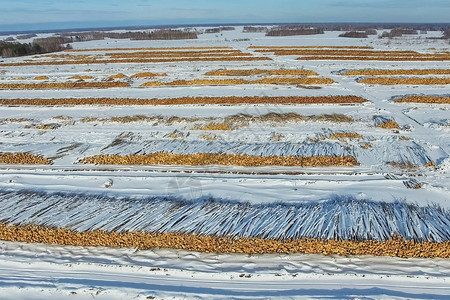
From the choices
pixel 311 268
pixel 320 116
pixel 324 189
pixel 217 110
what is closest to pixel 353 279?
pixel 311 268

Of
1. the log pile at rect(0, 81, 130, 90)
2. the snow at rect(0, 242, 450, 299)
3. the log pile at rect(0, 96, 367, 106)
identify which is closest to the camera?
the snow at rect(0, 242, 450, 299)

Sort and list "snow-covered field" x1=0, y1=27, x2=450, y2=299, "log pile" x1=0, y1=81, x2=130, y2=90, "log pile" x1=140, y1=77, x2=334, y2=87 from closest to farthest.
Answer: "snow-covered field" x1=0, y1=27, x2=450, y2=299, "log pile" x1=140, y1=77, x2=334, y2=87, "log pile" x1=0, y1=81, x2=130, y2=90

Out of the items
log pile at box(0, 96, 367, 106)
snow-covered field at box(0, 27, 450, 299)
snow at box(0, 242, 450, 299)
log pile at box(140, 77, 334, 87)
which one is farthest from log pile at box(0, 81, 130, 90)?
snow at box(0, 242, 450, 299)

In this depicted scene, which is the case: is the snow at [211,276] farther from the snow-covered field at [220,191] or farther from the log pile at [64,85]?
the log pile at [64,85]

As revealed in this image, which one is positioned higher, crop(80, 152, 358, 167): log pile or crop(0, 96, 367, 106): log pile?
crop(0, 96, 367, 106): log pile

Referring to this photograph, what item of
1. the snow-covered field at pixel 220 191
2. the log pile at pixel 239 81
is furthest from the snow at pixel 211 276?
the log pile at pixel 239 81

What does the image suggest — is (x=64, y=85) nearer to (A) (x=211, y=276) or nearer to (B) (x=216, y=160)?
(B) (x=216, y=160)

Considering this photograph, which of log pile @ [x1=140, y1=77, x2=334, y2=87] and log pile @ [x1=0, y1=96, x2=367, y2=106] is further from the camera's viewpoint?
log pile @ [x1=140, y1=77, x2=334, y2=87]

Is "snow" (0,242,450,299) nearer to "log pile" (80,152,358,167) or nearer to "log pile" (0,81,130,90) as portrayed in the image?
"log pile" (80,152,358,167)
